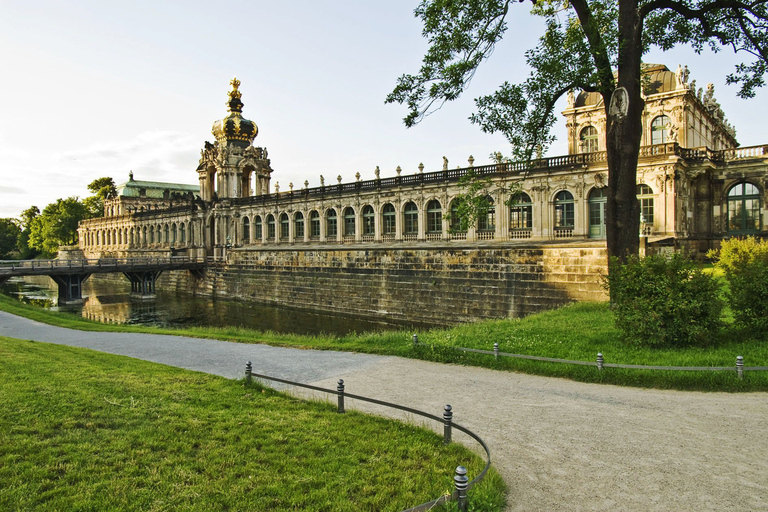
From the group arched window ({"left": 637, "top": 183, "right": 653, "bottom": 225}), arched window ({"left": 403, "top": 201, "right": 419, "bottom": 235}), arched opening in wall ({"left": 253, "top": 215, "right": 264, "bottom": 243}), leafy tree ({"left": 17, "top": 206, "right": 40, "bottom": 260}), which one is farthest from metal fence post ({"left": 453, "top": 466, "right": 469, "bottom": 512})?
leafy tree ({"left": 17, "top": 206, "right": 40, "bottom": 260})

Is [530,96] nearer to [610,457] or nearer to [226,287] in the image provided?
[610,457]

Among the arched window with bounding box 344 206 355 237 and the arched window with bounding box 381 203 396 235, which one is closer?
the arched window with bounding box 381 203 396 235

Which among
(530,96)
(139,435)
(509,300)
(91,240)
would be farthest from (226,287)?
(91,240)

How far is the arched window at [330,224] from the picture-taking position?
4434 cm

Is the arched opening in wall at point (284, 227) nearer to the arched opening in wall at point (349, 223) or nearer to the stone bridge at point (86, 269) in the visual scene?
the arched opening in wall at point (349, 223)

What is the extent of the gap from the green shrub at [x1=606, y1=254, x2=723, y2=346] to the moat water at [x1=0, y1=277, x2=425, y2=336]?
1767cm

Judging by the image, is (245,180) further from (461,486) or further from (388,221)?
(461,486)

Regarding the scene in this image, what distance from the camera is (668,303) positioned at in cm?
1077

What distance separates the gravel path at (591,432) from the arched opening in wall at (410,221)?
83.7 ft

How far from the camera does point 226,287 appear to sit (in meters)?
48.1

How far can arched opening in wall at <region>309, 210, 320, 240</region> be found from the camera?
152ft

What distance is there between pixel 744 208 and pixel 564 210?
963cm

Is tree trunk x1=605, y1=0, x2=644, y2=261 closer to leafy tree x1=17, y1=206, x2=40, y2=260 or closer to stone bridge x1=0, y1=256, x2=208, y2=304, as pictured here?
stone bridge x1=0, y1=256, x2=208, y2=304

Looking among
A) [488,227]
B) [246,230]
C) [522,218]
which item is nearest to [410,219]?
[488,227]
